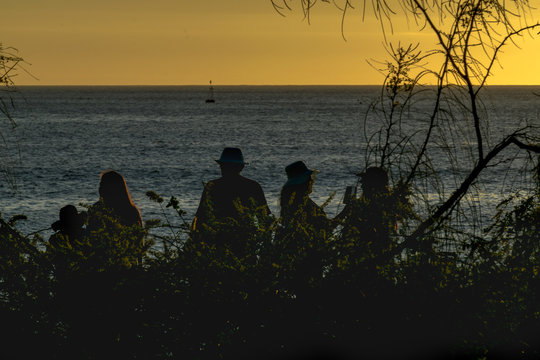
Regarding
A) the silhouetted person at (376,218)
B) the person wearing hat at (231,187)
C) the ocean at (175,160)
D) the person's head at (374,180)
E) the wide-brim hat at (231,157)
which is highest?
the person's head at (374,180)

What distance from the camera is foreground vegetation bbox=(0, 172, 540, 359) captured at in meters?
2.85

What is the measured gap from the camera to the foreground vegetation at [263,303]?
2846 mm

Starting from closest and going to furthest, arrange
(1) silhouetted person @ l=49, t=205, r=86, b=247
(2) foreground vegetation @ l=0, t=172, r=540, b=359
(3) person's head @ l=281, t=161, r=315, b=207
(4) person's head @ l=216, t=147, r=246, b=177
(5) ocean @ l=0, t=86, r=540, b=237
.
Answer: (2) foreground vegetation @ l=0, t=172, r=540, b=359 < (1) silhouetted person @ l=49, t=205, r=86, b=247 < (3) person's head @ l=281, t=161, r=315, b=207 < (4) person's head @ l=216, t=147, r=246, b=177 < (5) ocean @ l=0, t=86, r=540, b=237

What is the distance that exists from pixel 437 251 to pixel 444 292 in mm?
287

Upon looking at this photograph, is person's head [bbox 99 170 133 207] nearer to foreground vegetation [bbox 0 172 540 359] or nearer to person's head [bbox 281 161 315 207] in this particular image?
person's head [bbox 281 161 315 207]

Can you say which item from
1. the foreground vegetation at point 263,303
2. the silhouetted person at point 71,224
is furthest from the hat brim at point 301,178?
the foreground vegetation at point 263,303

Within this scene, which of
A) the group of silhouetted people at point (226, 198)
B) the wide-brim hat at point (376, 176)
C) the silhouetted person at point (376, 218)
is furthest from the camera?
the wide-brim hat at point (376, 176)

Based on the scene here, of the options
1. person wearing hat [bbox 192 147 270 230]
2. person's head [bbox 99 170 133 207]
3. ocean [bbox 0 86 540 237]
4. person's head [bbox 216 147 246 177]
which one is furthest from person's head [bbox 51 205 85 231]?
ocean [bbox 0 86 540 237]

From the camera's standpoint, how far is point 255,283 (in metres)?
2.91

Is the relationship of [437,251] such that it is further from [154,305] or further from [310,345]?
[154,305]

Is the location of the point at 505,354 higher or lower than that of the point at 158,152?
higher

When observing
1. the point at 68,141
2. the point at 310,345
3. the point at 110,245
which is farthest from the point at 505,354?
the point at 68,141

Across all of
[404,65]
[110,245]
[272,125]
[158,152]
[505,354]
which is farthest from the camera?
[272,125]

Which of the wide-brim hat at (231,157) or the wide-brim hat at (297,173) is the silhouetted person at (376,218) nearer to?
the wide-brim hat at (297,173)
